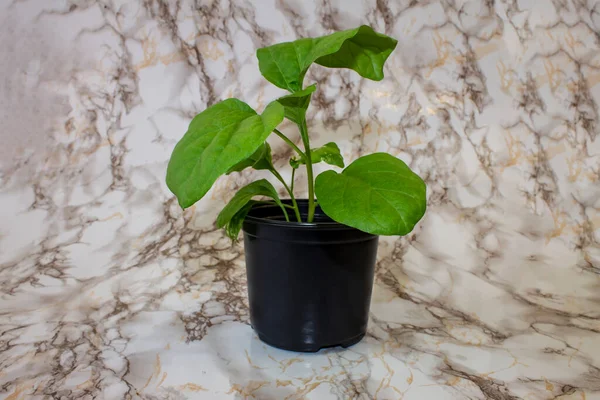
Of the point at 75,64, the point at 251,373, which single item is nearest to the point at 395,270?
the point at 251,373

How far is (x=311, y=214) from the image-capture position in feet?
2.90

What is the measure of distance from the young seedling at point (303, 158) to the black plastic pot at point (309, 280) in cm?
7

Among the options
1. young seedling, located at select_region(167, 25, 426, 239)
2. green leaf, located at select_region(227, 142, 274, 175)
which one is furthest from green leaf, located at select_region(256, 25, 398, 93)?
green leaf, located at select_region(227, 142, 274, 175)

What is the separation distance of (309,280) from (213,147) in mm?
290

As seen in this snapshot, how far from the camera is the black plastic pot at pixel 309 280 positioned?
2.75 ft

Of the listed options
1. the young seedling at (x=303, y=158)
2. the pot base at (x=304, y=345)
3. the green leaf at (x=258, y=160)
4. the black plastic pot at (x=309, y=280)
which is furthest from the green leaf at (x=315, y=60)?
the pot base at (x=304, y=345)

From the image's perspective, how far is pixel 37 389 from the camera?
76 cm

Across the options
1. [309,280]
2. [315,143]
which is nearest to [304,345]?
[309,280]

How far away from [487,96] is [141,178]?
36.1 inches

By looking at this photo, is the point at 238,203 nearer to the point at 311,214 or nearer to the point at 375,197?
the point at 311,214

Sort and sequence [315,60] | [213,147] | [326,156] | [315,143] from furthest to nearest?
[315,143] → [326,156] → [315,60] → [213,147]

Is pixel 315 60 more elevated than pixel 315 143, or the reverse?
pixel 315 60

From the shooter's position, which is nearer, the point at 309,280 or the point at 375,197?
the point at 375,197

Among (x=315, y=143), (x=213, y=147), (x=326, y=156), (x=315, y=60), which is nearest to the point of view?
(x=213, y=147)
